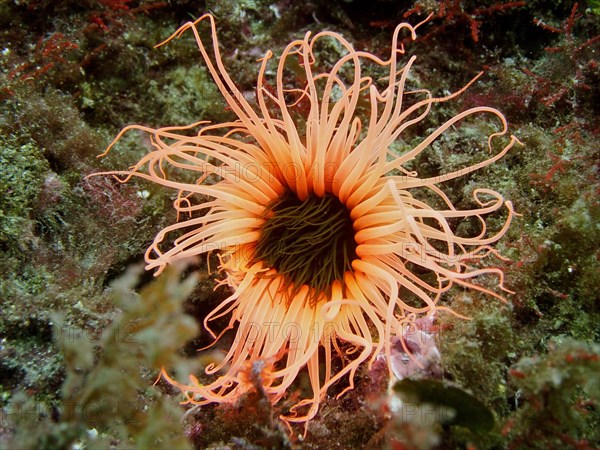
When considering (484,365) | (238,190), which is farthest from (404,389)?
(238,190)

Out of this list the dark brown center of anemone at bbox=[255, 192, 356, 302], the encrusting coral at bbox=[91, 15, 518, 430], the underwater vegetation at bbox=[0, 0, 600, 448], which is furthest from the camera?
the dark brown center of anemone at bbox=[255, 192, 356, 302]

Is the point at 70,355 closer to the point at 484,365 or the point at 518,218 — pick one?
the point at 484,365

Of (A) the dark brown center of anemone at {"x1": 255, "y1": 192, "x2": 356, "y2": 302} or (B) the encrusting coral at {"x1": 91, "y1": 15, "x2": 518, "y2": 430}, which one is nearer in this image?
(B) the encrusting coral at {"x1": 91, "y1": 15, "x2": 518, "y2": 430}

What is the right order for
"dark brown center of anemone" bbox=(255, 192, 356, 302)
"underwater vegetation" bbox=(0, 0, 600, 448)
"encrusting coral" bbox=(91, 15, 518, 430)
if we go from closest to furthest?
"underwater vegetation" bbox=(0, 0, 600, 448)
"encrusting coral" bbox=(91, 15, 518, 430)
"dark brown center of anemone" bbox=(255, 192, 356, 302)

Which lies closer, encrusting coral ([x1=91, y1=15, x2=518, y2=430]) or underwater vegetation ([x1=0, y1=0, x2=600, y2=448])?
underwater vegetation ([x1=0, y1=0, x2=600, y2=448])
